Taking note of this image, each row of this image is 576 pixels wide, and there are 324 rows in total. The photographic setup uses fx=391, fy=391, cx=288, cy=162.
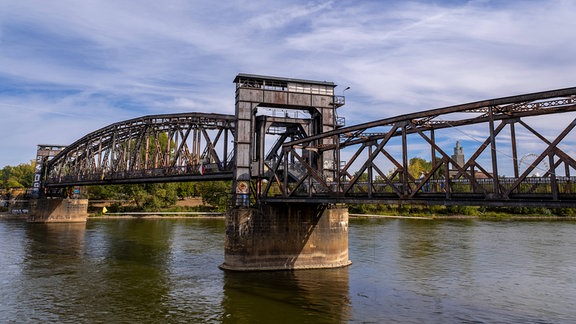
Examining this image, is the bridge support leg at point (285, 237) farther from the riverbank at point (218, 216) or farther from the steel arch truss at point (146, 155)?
the riverbank at point (218, 216)

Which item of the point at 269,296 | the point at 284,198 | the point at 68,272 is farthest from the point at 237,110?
the point at 68,272

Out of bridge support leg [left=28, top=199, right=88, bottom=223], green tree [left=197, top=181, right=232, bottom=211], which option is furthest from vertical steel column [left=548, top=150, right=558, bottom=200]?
green tree [left=197, top=181, right=232, bottom=211]

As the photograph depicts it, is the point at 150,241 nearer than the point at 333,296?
No

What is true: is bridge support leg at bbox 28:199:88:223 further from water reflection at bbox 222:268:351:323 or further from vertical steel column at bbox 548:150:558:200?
vertical steel column at bbox 548:150:558:200

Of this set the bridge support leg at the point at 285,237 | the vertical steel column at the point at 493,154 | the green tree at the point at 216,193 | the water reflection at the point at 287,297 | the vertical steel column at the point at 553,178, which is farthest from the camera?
the green tree at the point at 216,193

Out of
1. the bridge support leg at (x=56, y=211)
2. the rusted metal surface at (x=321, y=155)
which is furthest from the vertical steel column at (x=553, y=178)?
the bridge support leg at (x=56, y=211)

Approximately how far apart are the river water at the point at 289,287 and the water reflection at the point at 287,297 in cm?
6

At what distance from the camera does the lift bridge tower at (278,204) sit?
29.8 metres

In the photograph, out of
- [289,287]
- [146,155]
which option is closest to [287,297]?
[289,287]

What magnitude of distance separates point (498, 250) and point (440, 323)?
89.3 ft

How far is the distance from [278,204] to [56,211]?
63364mm

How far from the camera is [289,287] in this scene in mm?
25484

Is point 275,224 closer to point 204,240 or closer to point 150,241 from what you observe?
point 204,240

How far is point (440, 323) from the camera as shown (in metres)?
Result: 19.0
